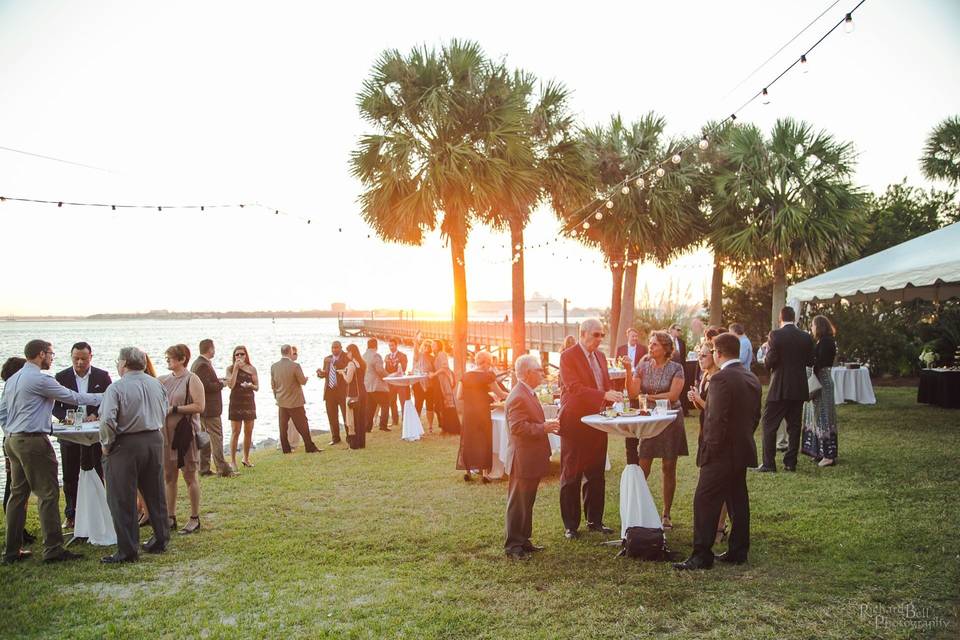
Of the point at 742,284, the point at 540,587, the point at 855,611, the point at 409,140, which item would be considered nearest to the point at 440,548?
the point at 540,587

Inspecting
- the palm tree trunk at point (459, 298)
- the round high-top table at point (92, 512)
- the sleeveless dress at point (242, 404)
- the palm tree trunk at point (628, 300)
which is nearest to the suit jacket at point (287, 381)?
the sleeveless dress at point (242, 404)

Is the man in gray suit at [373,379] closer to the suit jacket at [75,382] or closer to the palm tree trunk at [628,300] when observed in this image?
the suit jacket at [75,382]

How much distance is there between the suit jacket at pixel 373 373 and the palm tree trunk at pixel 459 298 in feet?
9.49

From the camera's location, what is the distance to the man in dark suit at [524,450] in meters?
5.73

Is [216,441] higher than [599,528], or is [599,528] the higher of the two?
[216,441]

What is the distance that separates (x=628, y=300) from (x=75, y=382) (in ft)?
65.3

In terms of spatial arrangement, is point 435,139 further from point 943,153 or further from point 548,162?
point 943,153

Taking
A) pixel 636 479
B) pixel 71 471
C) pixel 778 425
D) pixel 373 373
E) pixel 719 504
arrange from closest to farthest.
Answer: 1. pixel 719 504
2. pixel 636 479
3. pixel 71 471
4. pixel 778 425
5. pixel 373 373

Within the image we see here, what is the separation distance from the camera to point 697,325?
12.5 m

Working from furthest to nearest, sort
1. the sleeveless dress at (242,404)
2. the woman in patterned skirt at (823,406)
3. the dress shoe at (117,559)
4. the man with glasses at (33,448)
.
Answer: the sleeveless dress at (242,404)
the woman in patterned skirt at (823,406)
the dress shoe at (117,559)
the man with glasses at (33,448)

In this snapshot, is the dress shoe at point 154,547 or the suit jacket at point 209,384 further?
the suit jacket at point 209,384

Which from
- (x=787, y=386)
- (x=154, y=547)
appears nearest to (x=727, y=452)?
(x=787, y=386)

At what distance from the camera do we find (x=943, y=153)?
23531 millimetres

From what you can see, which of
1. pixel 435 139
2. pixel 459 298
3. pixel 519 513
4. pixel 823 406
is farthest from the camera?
pixel 459 298
